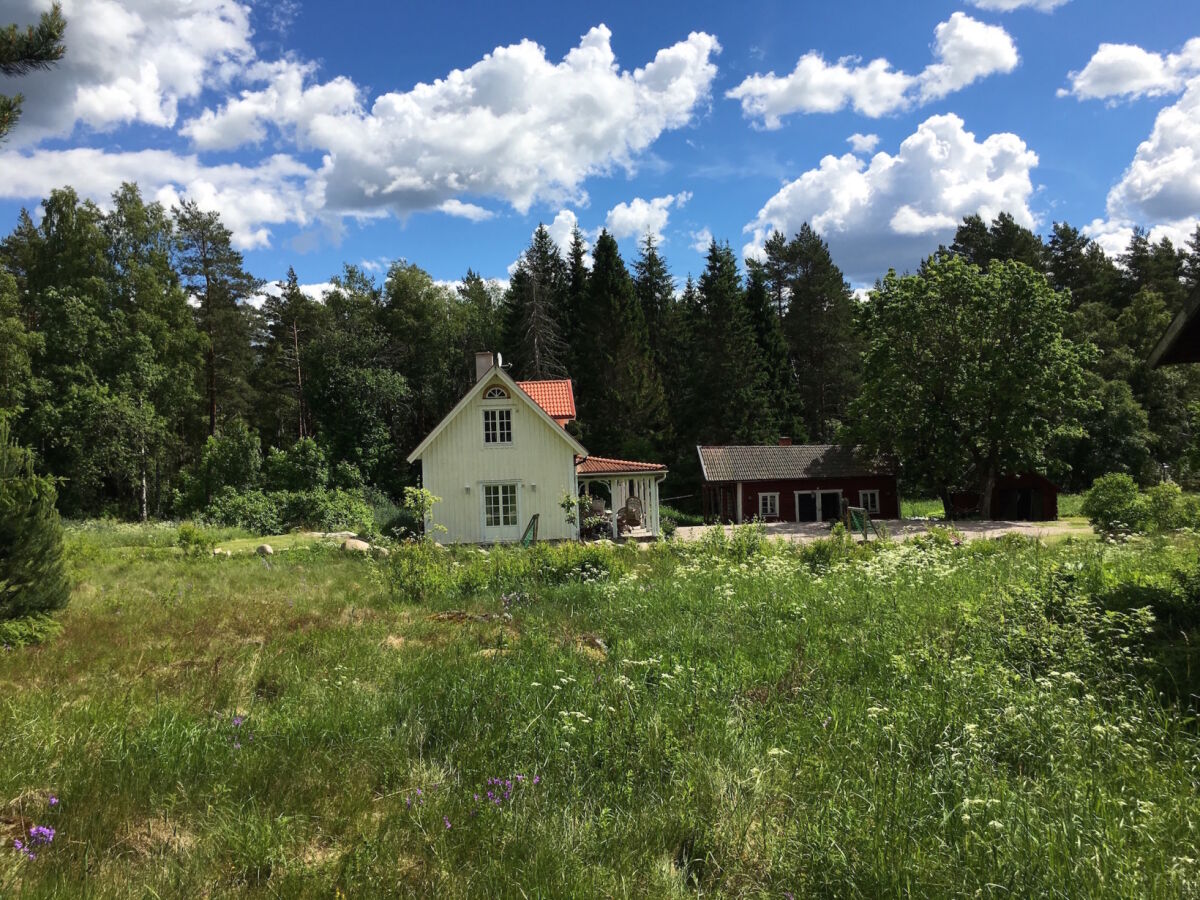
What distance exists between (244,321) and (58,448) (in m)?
13.2

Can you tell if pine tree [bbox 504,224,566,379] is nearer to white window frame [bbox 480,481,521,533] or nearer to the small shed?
white window frame [bbox 480,481,521,533]

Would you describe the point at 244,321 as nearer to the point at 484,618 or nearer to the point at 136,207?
the point at 136,207

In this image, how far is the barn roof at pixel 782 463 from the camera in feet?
109

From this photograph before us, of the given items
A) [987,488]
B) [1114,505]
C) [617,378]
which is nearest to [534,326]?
[617,378]

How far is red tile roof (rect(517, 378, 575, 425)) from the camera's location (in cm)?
2619

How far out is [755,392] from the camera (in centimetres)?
4100

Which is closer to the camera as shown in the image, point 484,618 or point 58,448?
point 484,618

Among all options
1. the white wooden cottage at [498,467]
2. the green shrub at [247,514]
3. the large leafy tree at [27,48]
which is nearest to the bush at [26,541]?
the large leafy tree at [27,48]

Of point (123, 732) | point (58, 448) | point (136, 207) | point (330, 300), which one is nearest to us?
point (123, 732)

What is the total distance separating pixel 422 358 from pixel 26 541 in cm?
3638

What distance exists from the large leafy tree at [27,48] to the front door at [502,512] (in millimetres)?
17112

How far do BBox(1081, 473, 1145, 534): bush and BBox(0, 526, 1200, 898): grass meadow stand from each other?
40.4 feet

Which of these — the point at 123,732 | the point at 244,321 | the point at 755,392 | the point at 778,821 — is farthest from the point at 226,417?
the point at 778,821

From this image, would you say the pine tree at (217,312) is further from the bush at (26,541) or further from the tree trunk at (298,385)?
the bush at (26,541)
